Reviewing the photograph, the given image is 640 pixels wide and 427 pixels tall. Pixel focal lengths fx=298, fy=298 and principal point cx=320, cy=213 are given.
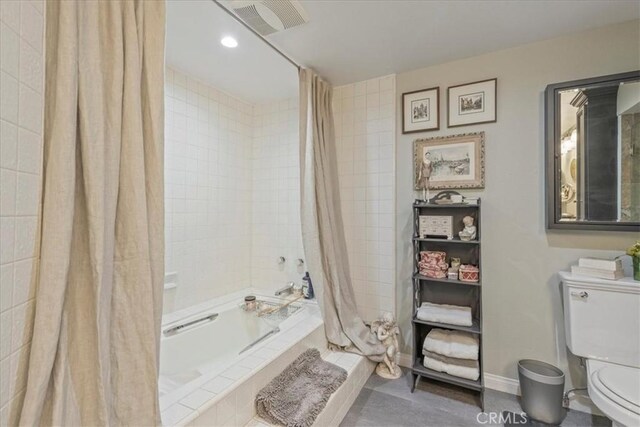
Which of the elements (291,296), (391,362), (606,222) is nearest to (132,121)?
(291,296)

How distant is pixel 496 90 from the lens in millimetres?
2029

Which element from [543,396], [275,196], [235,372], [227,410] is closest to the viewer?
[227,410]

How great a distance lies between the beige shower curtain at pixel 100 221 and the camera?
759 millimetres

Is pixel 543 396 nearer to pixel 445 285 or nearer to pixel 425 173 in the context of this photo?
pixel 445 285

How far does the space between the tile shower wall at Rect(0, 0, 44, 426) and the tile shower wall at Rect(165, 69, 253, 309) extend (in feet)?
5.14

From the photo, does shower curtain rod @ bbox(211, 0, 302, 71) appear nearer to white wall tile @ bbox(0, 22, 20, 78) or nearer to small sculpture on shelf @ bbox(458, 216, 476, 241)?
white wall tile @ bbox(0, 22, 20, 78)

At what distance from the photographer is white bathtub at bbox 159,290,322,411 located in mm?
1658

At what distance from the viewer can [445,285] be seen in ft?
7.19

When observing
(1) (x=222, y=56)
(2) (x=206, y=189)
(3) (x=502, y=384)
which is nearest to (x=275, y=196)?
(2) (x=206, y=189)

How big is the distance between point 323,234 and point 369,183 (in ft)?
2.07

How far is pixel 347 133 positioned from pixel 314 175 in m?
0.67

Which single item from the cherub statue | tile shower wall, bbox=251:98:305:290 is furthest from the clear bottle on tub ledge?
the cherub statue

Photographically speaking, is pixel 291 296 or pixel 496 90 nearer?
pixel 496 90

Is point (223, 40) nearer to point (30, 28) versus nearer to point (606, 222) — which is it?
point (30, 28)
